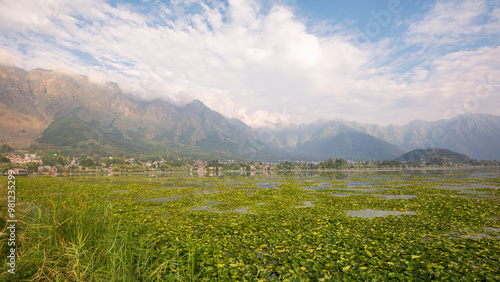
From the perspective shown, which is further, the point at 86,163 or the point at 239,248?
the point at 86,163

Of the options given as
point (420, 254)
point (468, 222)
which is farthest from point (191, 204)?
point (468, 222)

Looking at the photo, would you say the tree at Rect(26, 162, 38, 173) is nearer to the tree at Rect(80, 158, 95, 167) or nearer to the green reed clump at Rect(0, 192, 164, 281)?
the tree at Rect(80, 158, 95, 167)

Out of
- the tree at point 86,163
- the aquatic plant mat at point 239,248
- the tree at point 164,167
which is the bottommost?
the tree at point 164,167

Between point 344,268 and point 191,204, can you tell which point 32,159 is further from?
point 344,268

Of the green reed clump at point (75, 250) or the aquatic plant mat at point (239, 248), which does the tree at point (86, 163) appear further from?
the green reed clump at point (75, 250)

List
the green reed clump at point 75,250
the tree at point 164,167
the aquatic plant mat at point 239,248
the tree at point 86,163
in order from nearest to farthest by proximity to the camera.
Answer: the green reed clump at point 75,250
the aquatic plant mat at point 239,248
the tree at point 86,163
the tree at point 164,167

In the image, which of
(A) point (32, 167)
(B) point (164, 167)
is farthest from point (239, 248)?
(B) point (164, 167)

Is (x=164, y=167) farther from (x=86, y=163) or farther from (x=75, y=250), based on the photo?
(x=75, y=250)

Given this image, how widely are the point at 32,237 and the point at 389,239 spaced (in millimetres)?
13330

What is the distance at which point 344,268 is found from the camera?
21.1ft

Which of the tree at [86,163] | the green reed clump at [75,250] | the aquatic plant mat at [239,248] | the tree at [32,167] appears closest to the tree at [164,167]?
the tree at [86,163]

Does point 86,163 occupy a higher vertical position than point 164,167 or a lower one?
higher

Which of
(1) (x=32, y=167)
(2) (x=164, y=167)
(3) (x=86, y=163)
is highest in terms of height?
(1) (x=32, y=167)

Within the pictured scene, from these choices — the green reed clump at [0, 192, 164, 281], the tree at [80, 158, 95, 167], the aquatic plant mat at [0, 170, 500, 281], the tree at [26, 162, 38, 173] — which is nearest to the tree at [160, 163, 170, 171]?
the tree at [80, 158, 95, 167]
